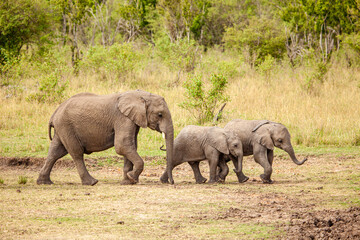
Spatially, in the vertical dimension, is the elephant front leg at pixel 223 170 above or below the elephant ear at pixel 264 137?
below

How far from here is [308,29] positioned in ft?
92.7

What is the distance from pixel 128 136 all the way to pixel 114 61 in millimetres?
13114

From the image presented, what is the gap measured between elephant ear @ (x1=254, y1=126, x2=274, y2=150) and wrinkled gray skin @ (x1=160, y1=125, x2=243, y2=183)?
1.79 ft

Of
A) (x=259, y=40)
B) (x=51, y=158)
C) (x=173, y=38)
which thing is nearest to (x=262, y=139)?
(x=51, y=158)

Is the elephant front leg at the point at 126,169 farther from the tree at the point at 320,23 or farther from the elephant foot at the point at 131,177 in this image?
the tree at the point at 320,23

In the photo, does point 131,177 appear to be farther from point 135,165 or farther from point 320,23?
point 320,23

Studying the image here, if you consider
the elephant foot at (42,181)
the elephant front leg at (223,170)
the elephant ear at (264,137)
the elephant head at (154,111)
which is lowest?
the elephant foot at (42,181)

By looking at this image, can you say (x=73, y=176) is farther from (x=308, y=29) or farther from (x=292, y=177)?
(x=308, y=29)

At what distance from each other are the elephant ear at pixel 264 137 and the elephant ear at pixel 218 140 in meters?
0.77

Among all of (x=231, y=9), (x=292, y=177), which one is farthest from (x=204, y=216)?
(x=231, y=9)

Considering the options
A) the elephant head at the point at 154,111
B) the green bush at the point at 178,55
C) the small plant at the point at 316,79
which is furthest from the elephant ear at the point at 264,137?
the green bush at the point at 178,55

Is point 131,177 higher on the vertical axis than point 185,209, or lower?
lower

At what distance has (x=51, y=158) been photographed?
386 inches

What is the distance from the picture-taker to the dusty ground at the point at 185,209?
19.9ft
